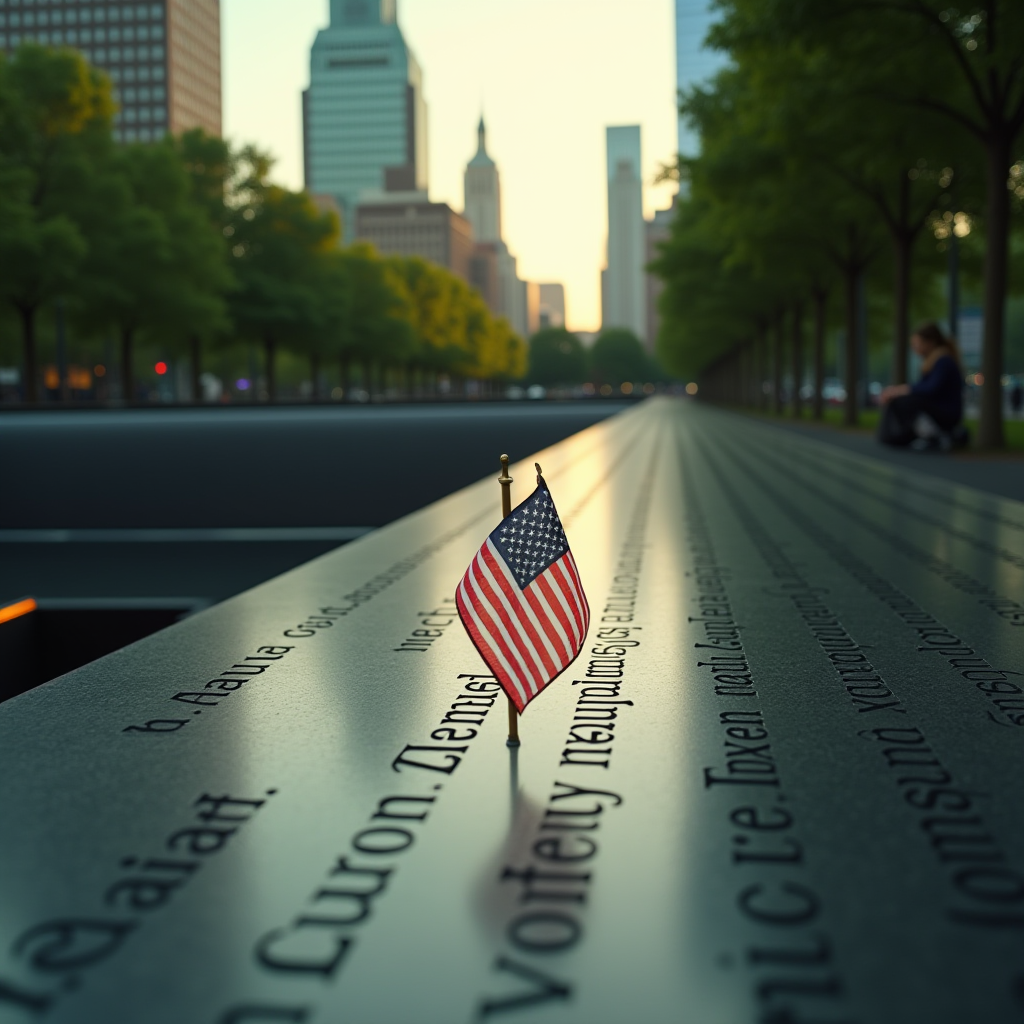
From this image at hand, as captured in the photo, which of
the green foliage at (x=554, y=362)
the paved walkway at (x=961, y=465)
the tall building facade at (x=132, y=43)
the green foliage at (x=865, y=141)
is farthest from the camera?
the green foliage at (x=554, y=362)

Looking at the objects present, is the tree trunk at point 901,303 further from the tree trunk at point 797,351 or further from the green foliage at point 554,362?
the green foliage at point 554,362

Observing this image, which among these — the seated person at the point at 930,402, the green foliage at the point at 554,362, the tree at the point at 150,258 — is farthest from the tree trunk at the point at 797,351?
the green foliage at the point at 554,362

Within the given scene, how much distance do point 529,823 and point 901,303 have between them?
85.0 ft

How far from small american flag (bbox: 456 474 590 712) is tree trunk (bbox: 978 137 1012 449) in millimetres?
17886

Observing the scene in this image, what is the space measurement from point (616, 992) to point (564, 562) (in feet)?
5.49

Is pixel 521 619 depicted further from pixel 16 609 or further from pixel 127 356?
pixel 127 356

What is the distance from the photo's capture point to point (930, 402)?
805 inches

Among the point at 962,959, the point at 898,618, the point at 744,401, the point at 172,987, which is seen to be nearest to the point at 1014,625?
the point at 898,618

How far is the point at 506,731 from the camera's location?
4.44 metres

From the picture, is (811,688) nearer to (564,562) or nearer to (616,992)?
(564,562)

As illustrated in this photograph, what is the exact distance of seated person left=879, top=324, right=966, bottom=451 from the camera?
19.7 m

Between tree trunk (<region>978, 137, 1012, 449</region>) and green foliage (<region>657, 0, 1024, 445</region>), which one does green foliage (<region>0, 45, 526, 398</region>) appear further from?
tree trunk (<region>978, 137, 1012, 449</region>)

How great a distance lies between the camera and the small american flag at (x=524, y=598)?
3832mm

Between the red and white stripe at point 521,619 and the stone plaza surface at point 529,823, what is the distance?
320mm
